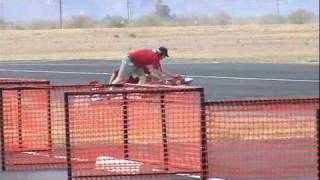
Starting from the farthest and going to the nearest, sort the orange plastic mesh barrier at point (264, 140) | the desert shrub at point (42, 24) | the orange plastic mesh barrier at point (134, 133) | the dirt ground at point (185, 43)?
the desert shrub at point (42, 24) < the dirt ground at point (185, 43) < the orange plastic mesh barrier at point (134, 133) < the orange plastic mesh barrier at point (264, 140)

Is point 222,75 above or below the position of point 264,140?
below

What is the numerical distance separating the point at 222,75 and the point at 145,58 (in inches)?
667

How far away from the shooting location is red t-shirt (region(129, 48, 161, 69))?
2125cm

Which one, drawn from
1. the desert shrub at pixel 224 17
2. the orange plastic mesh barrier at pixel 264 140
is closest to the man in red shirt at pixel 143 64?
the orange plastic mesh barrier at pixel 264 140

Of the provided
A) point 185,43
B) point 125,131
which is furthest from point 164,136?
point 185,43

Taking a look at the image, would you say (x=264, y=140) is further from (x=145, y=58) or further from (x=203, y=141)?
(x=145, y=58)

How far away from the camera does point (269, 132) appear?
47.6 ft

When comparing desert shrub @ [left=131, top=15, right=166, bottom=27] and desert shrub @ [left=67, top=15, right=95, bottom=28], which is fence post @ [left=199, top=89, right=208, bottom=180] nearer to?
desert shrub @ [left=131, top=15, right=166, bottom=27]

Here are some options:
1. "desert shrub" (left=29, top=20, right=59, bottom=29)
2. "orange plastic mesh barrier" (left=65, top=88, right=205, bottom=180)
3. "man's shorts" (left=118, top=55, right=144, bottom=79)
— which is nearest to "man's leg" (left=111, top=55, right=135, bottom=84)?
"man's shorts" (left=118, top=55, right=144, bottom=79)

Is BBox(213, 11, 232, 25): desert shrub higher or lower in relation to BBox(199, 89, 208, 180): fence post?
higher

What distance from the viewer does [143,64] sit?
845 inches

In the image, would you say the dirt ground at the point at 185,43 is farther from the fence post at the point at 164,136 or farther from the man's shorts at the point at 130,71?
the fence post at the point at 164,136

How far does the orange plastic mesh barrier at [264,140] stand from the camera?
11.6m

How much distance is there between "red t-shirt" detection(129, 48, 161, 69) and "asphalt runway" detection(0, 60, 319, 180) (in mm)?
3666
